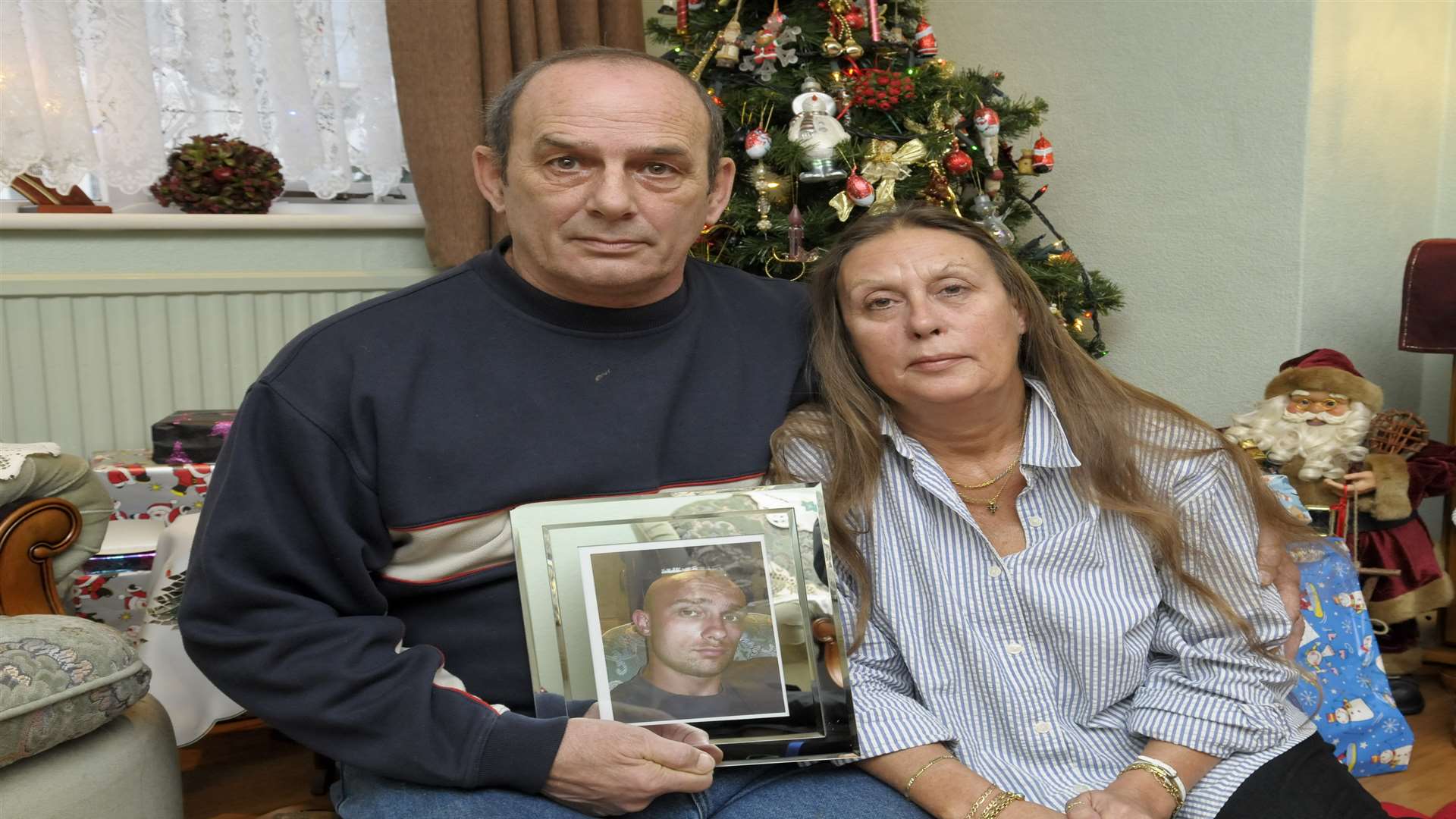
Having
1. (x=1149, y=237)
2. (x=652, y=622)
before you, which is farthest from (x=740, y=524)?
(x=1149, y=237)

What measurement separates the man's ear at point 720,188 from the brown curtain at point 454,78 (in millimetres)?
Result: 1763

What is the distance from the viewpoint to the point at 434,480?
120 centimetres

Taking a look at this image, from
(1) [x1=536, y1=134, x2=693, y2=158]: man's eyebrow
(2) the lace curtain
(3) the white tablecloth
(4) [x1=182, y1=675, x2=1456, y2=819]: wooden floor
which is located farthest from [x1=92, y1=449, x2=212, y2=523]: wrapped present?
(1) [x1=536, y1=134, x2=693, y2=158]: man's eyebrow

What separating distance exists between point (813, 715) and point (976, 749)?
24 centimetres

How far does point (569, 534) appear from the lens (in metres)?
1.17

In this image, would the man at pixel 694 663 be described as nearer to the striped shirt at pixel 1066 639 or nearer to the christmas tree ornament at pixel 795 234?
the striped shirt at pixel 1066 639

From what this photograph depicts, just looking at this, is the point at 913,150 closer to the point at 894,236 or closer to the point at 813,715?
the point at 894,236

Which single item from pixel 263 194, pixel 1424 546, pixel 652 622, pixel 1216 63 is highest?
pixel 1216 63

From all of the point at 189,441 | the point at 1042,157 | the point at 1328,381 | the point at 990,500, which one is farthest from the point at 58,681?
the point at 1042,157

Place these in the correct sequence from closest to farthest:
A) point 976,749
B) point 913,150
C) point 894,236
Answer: point 976,749 < point 894,236 < point 913,150

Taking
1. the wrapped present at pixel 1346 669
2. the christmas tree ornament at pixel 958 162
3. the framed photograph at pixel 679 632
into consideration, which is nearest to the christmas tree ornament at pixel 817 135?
the christmas tree ornament at pixel 958 162

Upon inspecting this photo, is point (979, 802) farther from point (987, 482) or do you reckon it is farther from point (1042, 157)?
point (1042, 157)

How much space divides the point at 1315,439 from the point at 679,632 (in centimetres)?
176

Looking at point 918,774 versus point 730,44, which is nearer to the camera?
point 918,774
